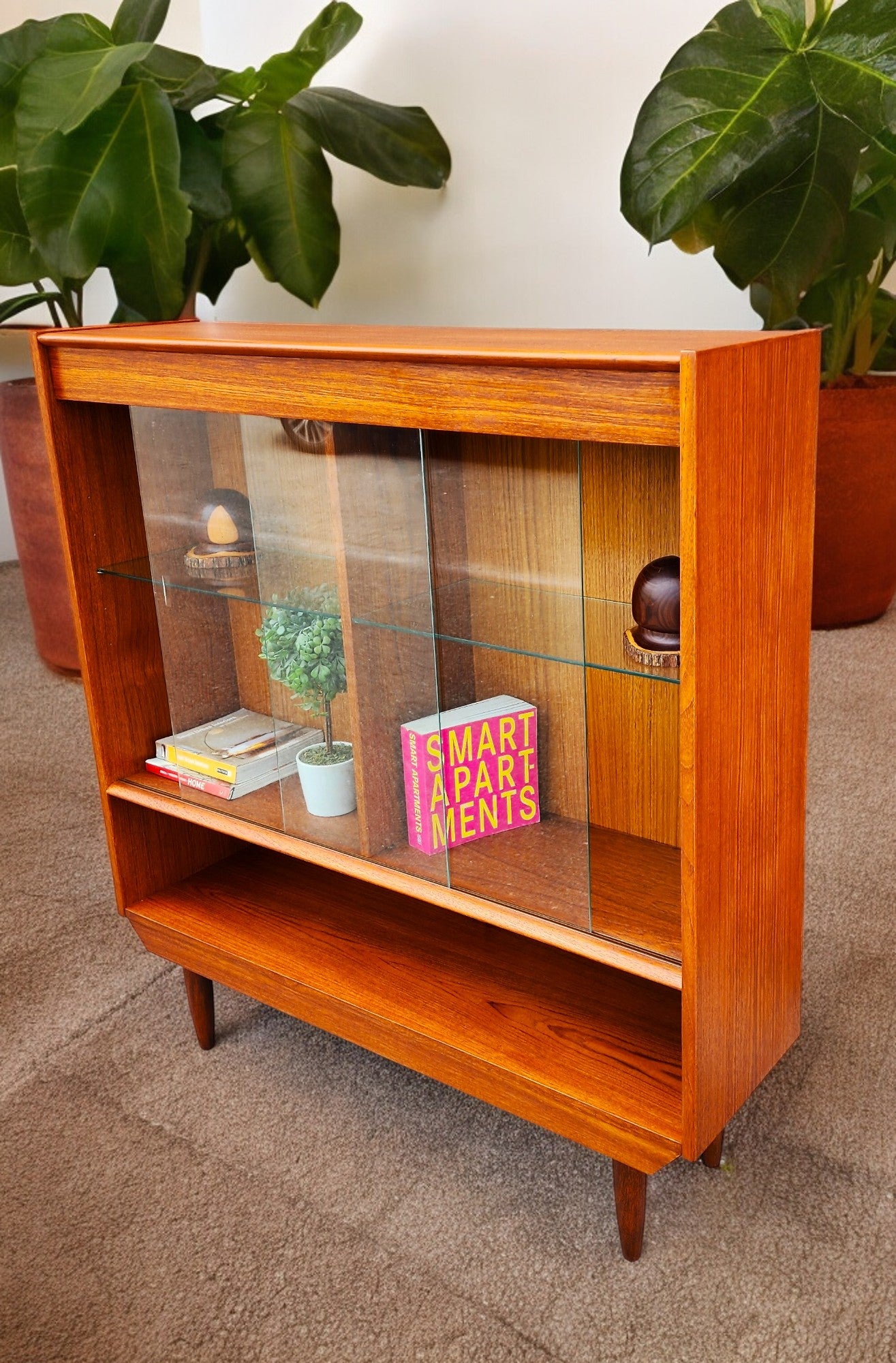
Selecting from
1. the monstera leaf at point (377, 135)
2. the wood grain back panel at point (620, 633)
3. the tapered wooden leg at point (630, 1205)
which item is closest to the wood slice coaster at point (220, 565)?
the wood grain back panel at point (620, 633)

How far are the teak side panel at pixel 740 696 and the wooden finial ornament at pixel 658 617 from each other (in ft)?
0.25

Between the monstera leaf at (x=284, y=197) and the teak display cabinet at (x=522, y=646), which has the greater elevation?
the monstera leaf at (x=284, y=197)

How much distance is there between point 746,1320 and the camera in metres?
1.37

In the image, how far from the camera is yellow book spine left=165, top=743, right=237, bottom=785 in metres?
1.75

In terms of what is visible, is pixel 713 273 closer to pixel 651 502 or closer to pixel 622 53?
pixel 622 53

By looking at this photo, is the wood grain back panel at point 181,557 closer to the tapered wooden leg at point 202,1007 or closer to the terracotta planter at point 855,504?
the tapered wooden leg at point 202,1007

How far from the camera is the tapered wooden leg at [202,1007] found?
1.87 meters

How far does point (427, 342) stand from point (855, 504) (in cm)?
235

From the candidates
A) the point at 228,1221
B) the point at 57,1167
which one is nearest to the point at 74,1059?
the point at 57,1167

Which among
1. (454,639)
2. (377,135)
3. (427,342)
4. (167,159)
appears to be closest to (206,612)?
(454,639)

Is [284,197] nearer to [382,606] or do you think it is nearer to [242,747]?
[242,747]

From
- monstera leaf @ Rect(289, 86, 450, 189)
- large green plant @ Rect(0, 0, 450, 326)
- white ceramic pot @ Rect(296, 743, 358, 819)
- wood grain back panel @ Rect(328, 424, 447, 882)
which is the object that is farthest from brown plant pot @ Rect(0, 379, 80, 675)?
wood grain back panel @ Rect(328, 424, 447, 882)

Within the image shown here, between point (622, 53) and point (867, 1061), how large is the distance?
2.56 m

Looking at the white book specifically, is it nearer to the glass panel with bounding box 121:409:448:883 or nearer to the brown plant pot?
the glass panel with bounding box 121:409:448:883
